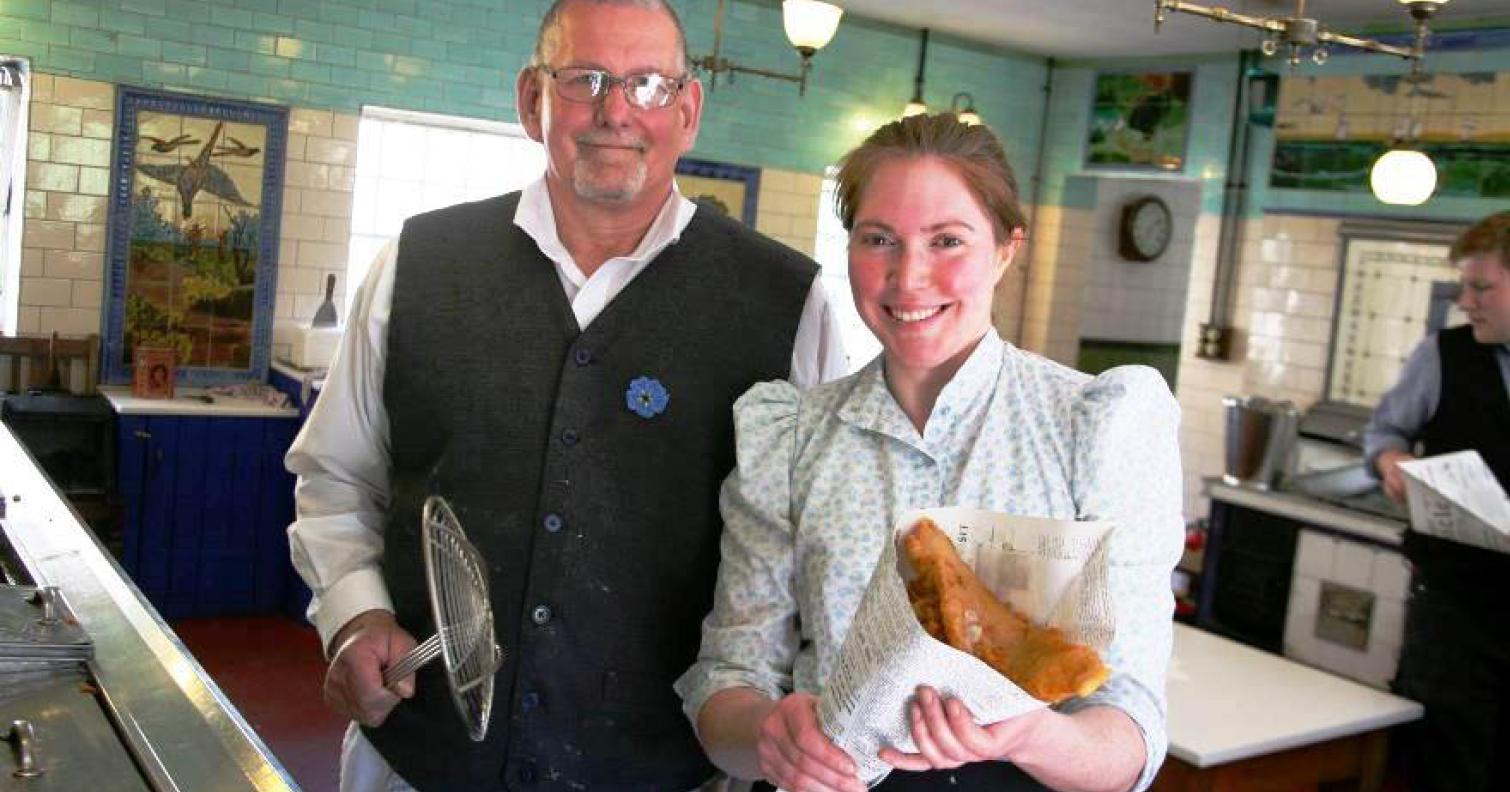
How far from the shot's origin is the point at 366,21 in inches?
304

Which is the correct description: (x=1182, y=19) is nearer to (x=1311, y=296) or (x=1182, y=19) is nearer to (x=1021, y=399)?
(x=1311, y=296)

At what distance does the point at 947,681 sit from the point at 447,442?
3.49ft

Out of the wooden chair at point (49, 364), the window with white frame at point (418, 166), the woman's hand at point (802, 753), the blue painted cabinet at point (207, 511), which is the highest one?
the window with white frame at point (418, 166)

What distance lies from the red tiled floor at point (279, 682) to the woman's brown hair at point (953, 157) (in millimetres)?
3925

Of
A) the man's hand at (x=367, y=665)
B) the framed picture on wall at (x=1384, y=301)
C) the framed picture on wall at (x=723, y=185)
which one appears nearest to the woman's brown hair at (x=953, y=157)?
the man's hand at (x=367, y=665)

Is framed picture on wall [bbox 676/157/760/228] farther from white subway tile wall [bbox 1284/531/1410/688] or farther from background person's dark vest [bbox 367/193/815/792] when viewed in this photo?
background person's dark vest [bbox 367/193/815/792]

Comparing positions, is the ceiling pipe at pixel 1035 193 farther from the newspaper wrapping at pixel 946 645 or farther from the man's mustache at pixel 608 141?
the newspaper wrapping at pixel 946 645

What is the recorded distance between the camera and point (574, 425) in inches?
84.0

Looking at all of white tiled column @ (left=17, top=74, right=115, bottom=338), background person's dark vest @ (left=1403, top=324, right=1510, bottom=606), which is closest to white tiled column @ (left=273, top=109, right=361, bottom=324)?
white tiled column @ (left=17, top=74, right=115, bottom=338)

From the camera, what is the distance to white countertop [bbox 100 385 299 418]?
22.7 ft

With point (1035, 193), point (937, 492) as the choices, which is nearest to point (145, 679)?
point (937, 492)

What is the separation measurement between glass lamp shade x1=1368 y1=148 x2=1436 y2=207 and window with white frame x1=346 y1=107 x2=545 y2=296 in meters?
4.43

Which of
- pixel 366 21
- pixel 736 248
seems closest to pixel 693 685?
pixel 736 248

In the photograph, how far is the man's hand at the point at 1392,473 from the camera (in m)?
4.90
